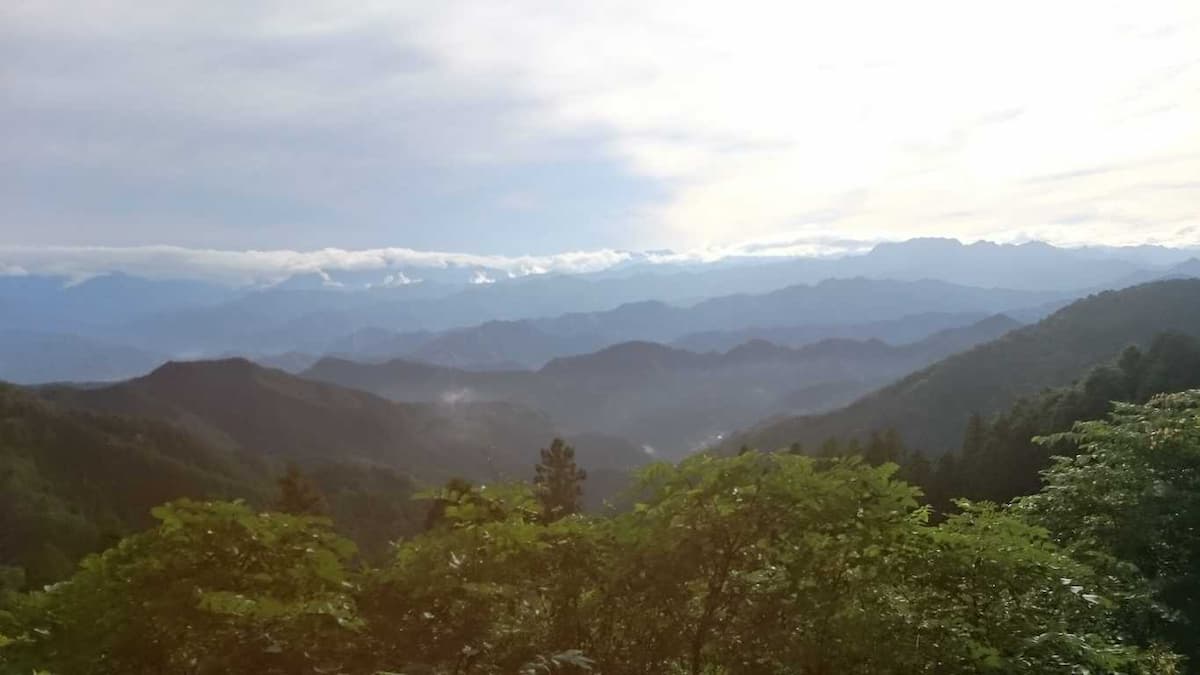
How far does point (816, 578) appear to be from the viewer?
30.2 feet

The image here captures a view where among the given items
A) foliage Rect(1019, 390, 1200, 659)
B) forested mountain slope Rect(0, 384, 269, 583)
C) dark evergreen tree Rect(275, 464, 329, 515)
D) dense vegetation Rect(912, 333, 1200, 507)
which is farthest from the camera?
forested mountain slope Rect(0, 384, 269, 583)

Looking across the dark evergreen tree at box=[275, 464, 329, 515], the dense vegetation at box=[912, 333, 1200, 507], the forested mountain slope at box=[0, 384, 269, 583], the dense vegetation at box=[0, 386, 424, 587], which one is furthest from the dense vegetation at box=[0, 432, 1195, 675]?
the forested mountain slope at box=[0, 384, 269, 583]

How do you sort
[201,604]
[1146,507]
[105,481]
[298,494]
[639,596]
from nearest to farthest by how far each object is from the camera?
[201,604]
[639,596]
[1146,507]
[298,494]
[105,481]

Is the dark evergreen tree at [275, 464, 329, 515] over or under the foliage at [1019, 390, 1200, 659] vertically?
under

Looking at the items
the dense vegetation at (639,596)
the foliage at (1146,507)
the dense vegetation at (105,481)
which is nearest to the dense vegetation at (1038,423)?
the foliage at (1146,507)

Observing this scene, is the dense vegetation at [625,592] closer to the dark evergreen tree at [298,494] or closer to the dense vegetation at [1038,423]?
the dark evergreen tree at [298,494]

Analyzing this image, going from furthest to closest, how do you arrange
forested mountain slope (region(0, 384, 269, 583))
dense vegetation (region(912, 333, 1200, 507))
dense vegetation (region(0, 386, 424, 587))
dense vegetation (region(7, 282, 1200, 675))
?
forested mountain slope (region(0, 384, 269, 583)) < dense vegetation (region(0, 386, 424, 587)) < dense vegetation (region(912, 333, 1200, 507)) < dense vegetation (region(7, 282, 1200, 675))

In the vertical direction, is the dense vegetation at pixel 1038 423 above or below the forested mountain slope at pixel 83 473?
above

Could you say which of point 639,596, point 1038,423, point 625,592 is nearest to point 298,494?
point 625,592

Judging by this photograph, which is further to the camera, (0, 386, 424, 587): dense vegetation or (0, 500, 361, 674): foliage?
(0, 386, 424, 587): dense vegetation

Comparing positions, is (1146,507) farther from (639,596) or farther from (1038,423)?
(1038,423)

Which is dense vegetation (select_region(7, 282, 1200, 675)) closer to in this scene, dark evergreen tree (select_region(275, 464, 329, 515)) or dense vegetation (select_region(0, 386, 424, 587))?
dark evergreen tree (select_region(275, 464, 329, 515))

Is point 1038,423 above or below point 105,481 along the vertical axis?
above

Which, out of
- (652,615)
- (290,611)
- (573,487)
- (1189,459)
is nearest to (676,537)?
(652,615)
